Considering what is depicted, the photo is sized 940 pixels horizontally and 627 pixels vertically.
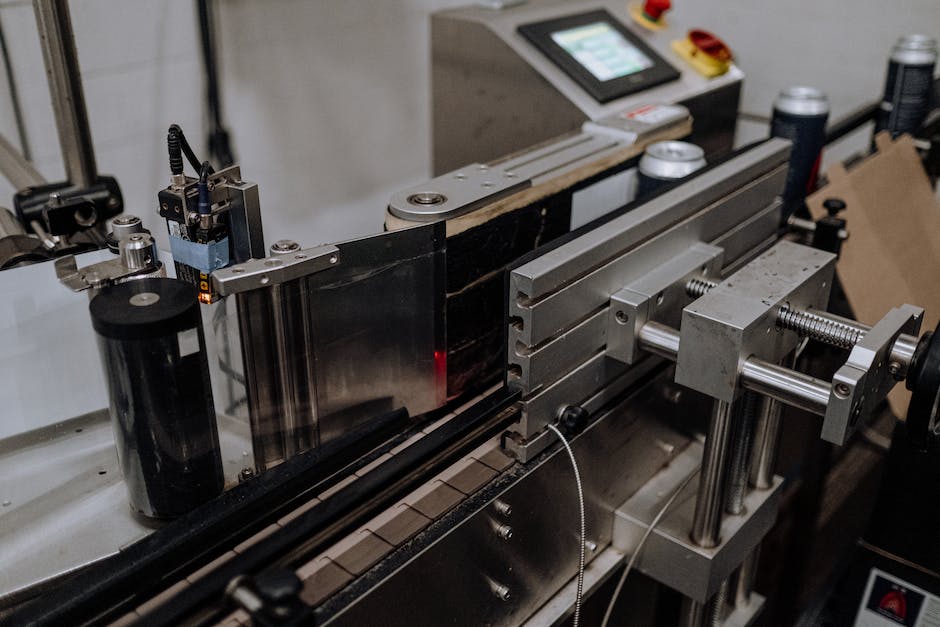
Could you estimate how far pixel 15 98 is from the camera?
56.4 inches

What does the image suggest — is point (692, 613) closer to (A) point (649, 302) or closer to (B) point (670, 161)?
(A) point (649, 302)

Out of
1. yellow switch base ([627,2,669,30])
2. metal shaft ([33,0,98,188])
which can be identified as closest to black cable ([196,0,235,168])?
metal shaft ([33,0,98,188])

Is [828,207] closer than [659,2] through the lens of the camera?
Yes

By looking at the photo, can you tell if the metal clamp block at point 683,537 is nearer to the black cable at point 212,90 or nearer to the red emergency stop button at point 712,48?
the red emergency stop button at point 712,48

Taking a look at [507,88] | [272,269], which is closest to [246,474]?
[272,269]

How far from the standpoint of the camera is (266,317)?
758 millimetres

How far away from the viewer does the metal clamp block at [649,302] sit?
914 mm

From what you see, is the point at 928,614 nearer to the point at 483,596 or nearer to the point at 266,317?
the point at 483,596

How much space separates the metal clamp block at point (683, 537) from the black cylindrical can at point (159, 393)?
0.50 m

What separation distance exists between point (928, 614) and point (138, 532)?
1.04 m

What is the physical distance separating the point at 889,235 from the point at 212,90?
3.94 ft

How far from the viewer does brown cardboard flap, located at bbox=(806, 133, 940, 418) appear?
121 cm

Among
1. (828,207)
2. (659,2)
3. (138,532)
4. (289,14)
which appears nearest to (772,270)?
(828,207)

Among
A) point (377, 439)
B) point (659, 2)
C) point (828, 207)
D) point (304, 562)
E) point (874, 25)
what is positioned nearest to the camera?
point (304, 562)
